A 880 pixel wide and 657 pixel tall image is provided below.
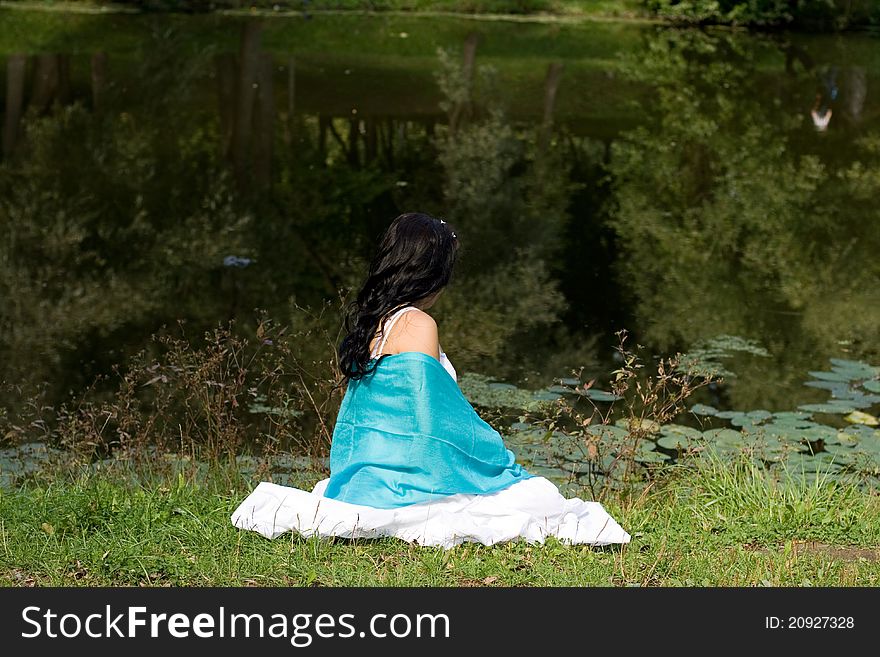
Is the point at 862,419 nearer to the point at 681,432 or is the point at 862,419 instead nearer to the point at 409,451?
the point at 681,432

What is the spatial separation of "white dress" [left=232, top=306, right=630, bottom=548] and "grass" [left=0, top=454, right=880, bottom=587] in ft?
0.14

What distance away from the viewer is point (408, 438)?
14.7ft

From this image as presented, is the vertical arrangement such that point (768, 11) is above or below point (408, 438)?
above

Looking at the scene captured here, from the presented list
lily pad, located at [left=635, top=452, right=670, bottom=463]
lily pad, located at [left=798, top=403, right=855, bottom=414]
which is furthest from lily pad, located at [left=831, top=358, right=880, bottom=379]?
lily pad, located at [left=635, top=452, right=670, bottom=463]

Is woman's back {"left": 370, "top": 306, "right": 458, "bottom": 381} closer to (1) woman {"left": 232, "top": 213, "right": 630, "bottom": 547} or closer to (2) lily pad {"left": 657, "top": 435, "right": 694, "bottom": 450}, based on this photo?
(1) woman {"left": 232, "top": 213, "right": 630, "bottom": 547}

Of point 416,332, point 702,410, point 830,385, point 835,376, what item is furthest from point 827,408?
point 416,332

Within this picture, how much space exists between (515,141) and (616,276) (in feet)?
19.6

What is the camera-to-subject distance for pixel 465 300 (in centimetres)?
993

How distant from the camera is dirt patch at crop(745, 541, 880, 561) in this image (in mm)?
4652

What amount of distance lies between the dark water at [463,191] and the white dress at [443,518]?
3.57 metres

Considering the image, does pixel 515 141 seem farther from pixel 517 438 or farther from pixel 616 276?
pixel 517 438

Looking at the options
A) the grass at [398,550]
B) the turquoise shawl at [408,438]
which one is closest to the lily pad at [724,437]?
the grass at [398,550]

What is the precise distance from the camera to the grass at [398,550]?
4.23 meters

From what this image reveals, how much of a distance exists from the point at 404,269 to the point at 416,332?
22 centimetres
